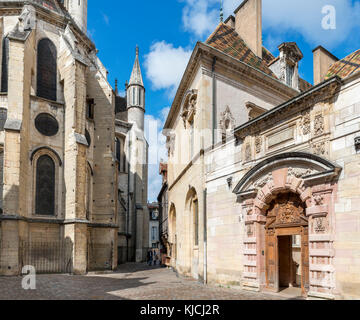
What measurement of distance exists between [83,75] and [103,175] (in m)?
6.18

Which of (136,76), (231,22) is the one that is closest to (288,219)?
(231,22)

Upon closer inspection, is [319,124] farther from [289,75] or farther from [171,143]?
[171,143]

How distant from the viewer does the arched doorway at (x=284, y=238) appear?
8.52 meters

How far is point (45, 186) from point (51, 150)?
200 centimetres

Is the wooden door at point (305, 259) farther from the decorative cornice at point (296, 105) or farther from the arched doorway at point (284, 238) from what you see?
the decorative cornice at point (296, 105)

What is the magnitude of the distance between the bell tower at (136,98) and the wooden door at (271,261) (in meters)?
29.0

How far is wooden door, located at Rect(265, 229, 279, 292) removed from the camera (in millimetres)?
9438

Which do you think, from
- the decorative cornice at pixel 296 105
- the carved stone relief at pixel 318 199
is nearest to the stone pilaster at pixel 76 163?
the decorative cornice at pixel 296 105

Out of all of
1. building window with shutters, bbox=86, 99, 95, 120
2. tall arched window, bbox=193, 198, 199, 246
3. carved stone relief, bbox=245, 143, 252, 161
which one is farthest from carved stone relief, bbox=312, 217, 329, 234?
building window with shutters, bbox=86, 99, 95, 120

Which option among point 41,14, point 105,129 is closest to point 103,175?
point 105,129

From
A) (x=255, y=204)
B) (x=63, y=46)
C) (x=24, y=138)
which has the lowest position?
(x=255, y=204)

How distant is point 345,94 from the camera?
750 centimetres

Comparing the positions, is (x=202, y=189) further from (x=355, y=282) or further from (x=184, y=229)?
(x=355, y=282)

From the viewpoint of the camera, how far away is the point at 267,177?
9500mm
